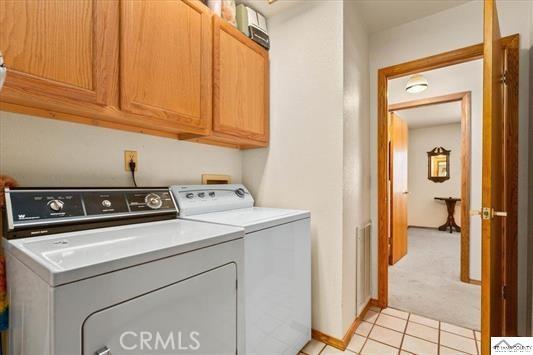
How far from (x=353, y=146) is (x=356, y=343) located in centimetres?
138

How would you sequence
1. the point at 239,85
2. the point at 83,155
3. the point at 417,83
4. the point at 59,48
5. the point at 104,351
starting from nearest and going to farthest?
the point at 104,351, the point at 59,48, the point at 83,155, the point at 239,85, the point at 417,83

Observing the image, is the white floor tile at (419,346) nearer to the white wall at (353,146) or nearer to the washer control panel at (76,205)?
the white wall at (353,146)

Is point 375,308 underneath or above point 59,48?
underneath

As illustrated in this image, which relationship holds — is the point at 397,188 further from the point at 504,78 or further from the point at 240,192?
the point at 240,192

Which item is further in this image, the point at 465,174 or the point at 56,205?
the point at 465,174

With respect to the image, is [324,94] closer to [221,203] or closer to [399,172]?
[221,203]

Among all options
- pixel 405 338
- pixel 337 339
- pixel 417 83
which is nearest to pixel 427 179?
pixel 417 83

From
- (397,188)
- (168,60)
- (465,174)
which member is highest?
(168,60)

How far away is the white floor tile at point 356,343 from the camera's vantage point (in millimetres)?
1658

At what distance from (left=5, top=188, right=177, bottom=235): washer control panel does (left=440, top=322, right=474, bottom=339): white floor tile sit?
7.08 feet

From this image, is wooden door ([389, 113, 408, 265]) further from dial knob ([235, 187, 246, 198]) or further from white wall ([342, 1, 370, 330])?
dial knob ([235, 187, 246, 198])

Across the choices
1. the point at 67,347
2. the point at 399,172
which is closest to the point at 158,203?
the point at 67,347

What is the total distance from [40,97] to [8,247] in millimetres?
551

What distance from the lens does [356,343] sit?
1721 mm
